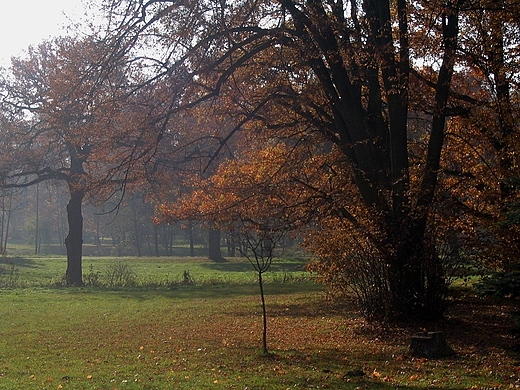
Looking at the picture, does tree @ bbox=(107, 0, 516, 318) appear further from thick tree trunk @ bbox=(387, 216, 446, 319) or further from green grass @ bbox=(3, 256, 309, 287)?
green grass @ bbox=(3, 256, 309, 287)

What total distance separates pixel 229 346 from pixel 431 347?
424 centimetres

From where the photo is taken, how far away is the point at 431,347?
10.6m

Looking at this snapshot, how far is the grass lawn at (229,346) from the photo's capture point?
29.3 feet

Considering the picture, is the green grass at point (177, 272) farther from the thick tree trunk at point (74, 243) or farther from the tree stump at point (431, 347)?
the tree stump at point (431, 347)

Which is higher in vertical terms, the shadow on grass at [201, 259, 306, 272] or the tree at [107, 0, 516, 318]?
the tree at [107, 0, 516, 318]

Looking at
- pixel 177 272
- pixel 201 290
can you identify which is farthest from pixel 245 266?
pixel 201 290

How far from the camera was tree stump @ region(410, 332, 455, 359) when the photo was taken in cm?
1053

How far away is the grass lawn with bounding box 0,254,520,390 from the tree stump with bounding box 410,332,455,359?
224 mm

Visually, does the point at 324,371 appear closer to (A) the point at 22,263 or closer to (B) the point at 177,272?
(B) the point at 177,272

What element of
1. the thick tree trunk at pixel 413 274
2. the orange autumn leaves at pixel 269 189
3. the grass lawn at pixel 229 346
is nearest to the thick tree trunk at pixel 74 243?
the grass lawn at pixel 229 346

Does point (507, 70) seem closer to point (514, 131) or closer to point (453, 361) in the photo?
point (514, 131)

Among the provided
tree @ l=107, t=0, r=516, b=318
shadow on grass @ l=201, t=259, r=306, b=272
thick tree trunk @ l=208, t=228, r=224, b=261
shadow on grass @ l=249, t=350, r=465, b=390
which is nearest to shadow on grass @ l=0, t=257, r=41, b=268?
shadow on grass @ l=201, t=259, r=306, b=272

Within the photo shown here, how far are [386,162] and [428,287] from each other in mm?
3548

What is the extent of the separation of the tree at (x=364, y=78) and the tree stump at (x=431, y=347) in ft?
10.5
